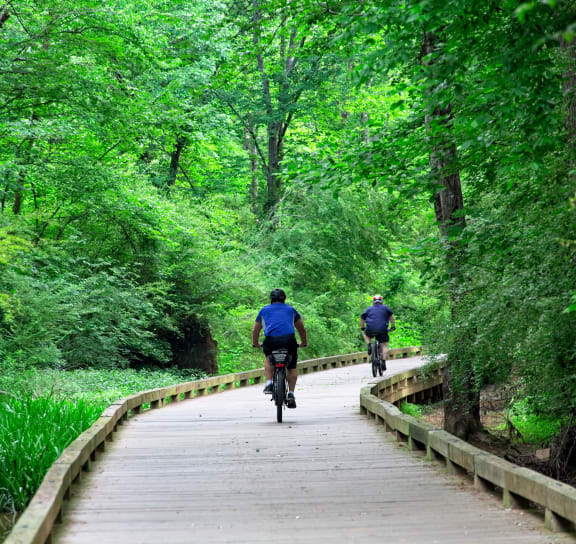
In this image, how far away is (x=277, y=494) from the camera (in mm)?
6340

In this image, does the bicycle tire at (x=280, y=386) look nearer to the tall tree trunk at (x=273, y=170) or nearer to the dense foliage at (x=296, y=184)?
the dense foliage at (x=296, y=184)

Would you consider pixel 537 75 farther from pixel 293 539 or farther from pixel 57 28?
pixel 57 28

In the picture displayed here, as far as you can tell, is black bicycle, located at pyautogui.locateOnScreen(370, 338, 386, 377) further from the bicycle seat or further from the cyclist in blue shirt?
the bicycle seat

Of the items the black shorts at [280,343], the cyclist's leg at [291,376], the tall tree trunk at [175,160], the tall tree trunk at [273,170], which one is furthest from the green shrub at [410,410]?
the tall tree trunk at [273,170]

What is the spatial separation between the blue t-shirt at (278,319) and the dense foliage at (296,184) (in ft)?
6.36

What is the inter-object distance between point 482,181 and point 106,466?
639 cm

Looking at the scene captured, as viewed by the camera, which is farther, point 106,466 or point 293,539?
point 106,466

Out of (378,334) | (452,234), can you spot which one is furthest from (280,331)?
(378,334)

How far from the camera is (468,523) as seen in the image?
5219 mm

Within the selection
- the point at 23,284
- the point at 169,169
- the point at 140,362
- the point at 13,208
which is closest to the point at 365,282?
the point at 169,169

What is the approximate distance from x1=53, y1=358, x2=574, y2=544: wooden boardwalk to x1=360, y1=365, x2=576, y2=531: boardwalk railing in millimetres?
137

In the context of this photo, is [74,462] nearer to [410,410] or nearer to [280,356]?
[280,356]

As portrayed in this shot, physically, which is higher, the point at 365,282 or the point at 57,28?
the point at 57,28

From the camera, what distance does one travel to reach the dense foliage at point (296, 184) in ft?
22.6
